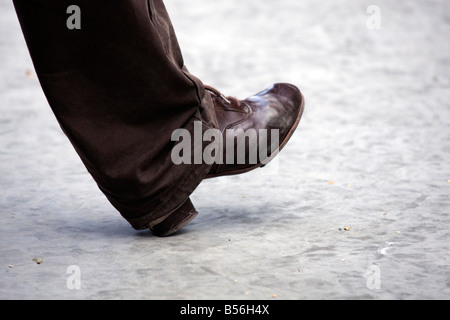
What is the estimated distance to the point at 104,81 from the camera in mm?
1599

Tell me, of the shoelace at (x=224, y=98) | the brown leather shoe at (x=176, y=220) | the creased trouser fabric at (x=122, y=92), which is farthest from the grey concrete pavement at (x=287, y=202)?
the shoelace at (x=224, y=98)

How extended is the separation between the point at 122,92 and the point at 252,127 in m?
0.37

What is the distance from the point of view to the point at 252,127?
1.83m

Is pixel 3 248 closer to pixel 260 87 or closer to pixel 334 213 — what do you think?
pixel 334 213

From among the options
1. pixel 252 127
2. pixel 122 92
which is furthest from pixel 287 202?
pixel 122 92

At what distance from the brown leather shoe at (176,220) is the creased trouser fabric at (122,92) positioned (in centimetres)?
4

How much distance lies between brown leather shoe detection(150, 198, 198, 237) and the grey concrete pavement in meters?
0.03

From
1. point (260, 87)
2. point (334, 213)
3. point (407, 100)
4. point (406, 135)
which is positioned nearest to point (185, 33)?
point (260, 87)

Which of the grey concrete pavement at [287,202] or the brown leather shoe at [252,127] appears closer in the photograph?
the grey concrete pavement at [287,202]

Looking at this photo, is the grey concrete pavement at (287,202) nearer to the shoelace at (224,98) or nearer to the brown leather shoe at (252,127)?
the brown leather shoe at (252,127)

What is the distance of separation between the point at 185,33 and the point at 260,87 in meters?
1.13

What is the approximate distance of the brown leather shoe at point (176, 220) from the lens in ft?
5.75

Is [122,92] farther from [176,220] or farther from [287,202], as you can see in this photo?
[287,202]

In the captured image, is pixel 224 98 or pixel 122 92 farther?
pixel 224 98
